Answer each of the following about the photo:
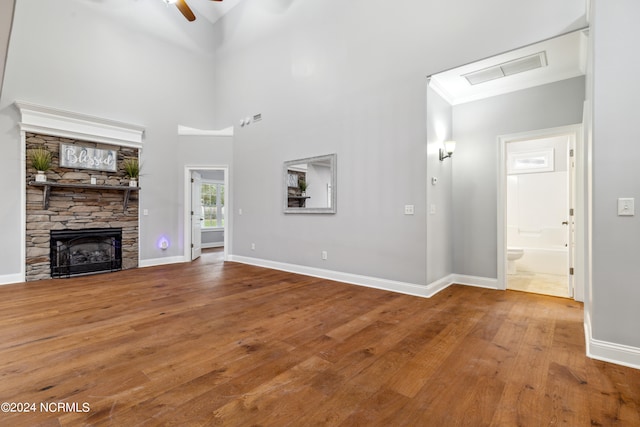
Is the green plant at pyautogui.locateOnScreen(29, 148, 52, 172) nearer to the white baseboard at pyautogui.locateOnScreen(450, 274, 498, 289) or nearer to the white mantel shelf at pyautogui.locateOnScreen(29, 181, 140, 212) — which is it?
the white mantel shelf at pyautogui.locateOnScreen(29, 181, 140, 212)

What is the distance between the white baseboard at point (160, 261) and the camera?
234 inches

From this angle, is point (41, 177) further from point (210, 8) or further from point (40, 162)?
point (210, 8)

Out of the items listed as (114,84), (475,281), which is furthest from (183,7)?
(475,281)

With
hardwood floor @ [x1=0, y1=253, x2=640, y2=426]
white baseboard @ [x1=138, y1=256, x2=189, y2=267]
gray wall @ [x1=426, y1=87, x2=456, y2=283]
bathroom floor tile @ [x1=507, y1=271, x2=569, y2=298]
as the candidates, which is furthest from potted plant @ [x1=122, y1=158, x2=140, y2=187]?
bathroom floor tile @ [x1=507, y1=271, x2=569, y2=298]

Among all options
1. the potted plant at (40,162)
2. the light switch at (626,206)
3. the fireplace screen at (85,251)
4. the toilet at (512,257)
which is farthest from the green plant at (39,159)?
the toilet at (512,257)

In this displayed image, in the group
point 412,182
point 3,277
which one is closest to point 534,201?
point 412,182

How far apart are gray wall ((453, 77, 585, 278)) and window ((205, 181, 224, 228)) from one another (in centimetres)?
724

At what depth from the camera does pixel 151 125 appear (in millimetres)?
6098

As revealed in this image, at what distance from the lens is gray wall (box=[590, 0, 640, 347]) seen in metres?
2.02

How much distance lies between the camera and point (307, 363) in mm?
2068

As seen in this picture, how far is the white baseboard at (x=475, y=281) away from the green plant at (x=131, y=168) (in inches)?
237

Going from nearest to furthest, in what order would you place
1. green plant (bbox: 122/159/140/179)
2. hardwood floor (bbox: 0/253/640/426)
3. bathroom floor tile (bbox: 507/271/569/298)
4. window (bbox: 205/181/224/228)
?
hardwood floor (bbox: 0/253/640/426) → bathroom floor tile (bbox: 507/271/569/298) → green plant (bbox: 122/159/140/179) → window (bbox: 205/181/224/228)

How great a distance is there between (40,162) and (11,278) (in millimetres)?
1860

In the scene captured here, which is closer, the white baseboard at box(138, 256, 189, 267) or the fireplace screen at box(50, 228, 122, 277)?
the fireplace screen at box(50, 228, 122, 277)
